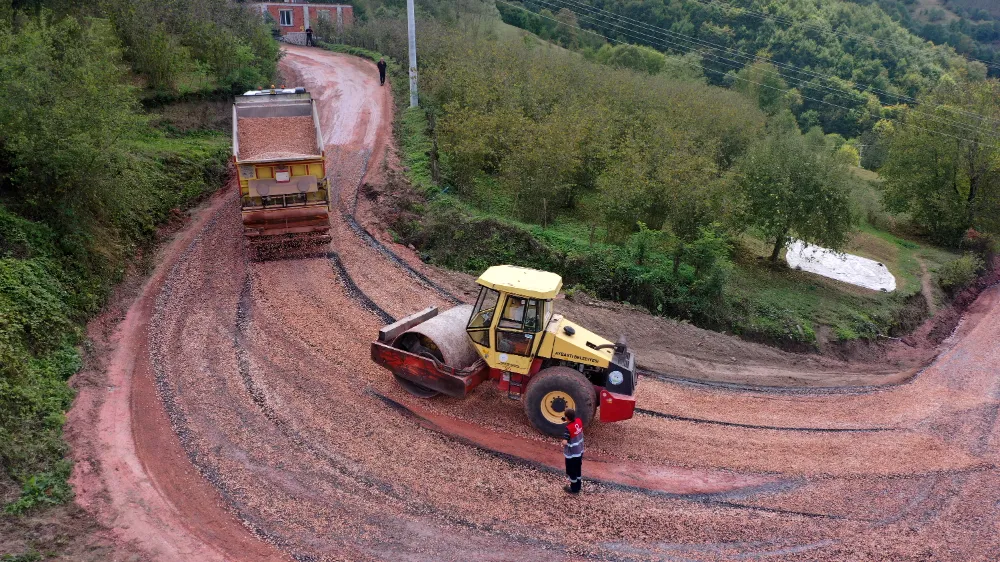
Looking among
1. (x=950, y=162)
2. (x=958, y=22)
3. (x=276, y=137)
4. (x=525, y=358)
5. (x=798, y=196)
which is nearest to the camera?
(x=525, y=358)

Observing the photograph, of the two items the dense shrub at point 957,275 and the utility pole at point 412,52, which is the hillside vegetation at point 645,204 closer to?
the utility pole at point 412,52

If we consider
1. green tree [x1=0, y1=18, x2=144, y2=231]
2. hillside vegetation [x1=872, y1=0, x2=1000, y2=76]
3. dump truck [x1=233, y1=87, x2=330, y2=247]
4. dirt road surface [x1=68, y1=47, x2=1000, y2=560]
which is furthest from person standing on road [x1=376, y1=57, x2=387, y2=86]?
hillside vegetation [x1=872, y1=0, x2=1000, y2=76]

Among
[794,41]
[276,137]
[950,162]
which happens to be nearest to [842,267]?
[950,162]

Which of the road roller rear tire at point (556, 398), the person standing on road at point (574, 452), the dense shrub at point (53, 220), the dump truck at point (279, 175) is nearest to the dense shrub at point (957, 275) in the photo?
the road roller rear tire at point (556, 398)

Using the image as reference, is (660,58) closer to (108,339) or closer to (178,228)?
(178,228)

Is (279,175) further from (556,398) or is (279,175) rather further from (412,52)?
(412,52)

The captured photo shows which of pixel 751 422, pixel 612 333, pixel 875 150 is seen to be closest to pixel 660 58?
pixel 875 150
